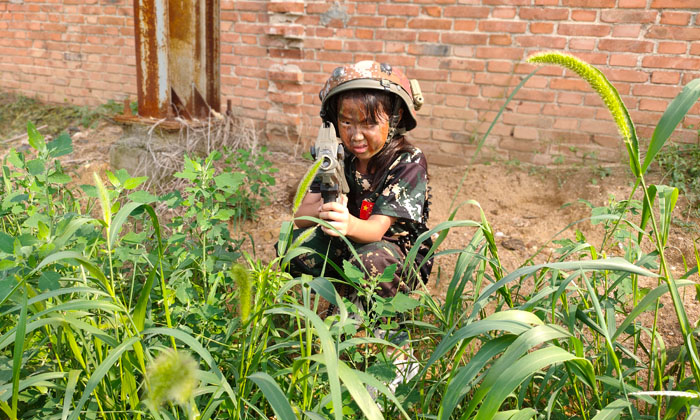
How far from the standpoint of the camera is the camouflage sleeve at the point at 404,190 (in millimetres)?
1914

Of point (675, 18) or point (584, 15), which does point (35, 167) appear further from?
point (675, 18)

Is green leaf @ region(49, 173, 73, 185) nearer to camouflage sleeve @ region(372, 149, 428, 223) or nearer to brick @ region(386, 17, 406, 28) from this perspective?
camouflage sleeve @ region(372, 149, 428, 223)

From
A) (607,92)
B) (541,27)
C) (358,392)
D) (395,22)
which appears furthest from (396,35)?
(358,392)

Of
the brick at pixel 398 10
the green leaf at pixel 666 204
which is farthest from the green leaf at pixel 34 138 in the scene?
the brick at pixel 398 10

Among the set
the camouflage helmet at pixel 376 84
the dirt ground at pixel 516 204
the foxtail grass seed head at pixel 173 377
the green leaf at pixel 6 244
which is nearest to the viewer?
the foxtail grass seed head at pixel 173 377

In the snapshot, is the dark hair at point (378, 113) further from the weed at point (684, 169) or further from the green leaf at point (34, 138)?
the weed at point (684, 169)

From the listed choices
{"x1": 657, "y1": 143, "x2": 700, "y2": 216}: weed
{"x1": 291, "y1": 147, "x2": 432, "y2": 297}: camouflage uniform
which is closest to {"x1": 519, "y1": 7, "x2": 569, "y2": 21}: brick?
{"x1": 657, "y1": 143, "x2": 700, "y2": 216}: weed

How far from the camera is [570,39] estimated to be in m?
3.52

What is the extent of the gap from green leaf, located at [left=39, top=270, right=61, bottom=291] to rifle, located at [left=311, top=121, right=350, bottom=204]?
29.6 inches

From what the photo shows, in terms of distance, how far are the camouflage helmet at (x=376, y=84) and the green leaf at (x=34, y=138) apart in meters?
0.97

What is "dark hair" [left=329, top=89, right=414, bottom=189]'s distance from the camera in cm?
190

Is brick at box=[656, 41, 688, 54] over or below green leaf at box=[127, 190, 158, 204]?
over

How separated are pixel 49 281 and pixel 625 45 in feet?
11.8

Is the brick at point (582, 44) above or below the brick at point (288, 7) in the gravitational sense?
below
